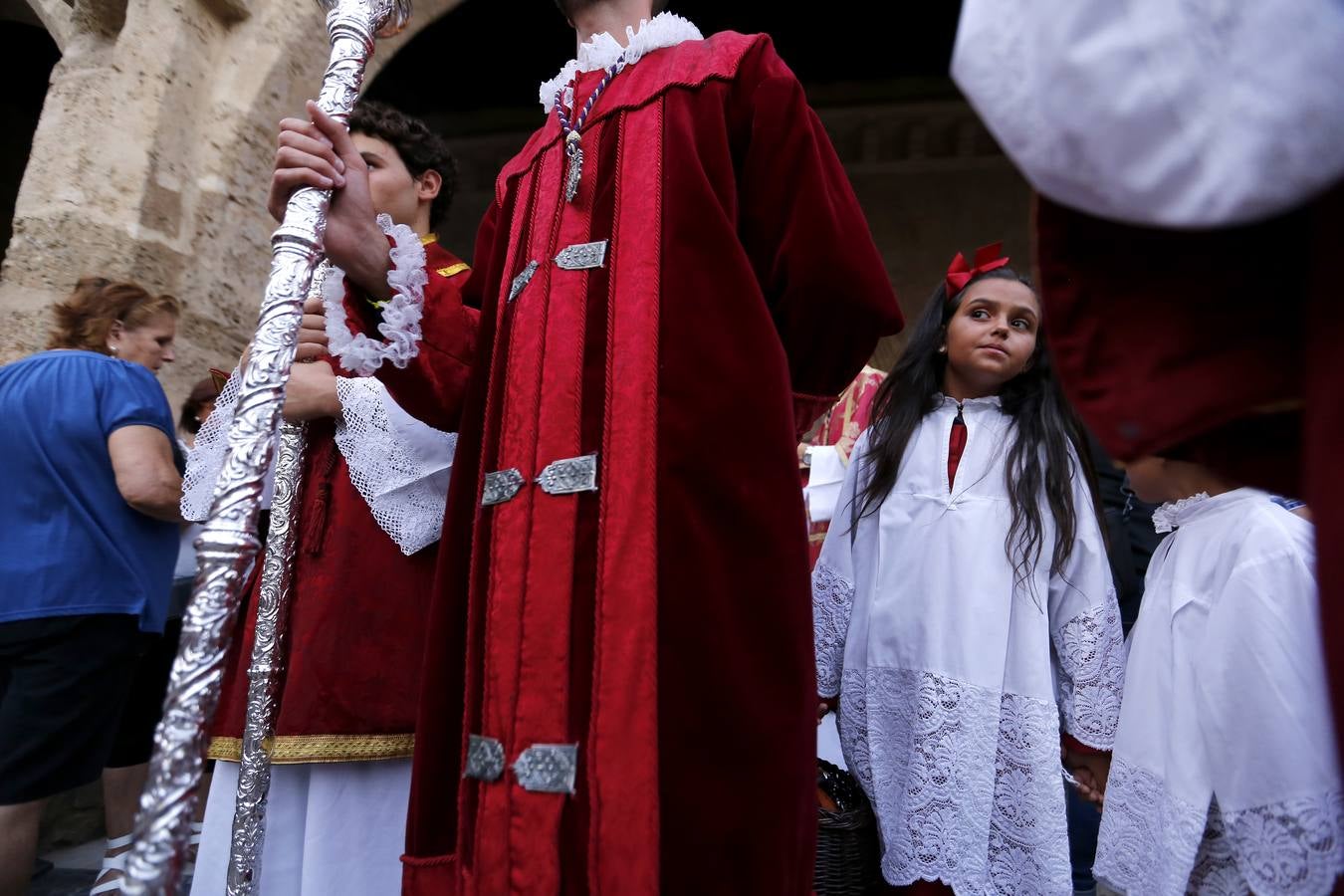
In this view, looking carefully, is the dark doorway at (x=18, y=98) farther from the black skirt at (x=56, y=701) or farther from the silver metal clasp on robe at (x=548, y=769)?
the silver metal clasp on robe at (x=548, y=769)

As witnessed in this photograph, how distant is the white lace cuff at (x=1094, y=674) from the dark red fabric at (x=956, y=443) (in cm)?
47

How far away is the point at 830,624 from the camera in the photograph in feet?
7.22

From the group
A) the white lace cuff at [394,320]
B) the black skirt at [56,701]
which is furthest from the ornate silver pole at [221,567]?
the black skirt at [56,701]

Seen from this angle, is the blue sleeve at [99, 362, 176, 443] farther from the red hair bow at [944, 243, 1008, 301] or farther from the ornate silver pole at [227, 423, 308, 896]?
the red hair bow at [944, 243, 1008, 301]

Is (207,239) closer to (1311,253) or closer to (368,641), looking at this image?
(368,641)

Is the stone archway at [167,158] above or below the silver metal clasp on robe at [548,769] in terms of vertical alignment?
above

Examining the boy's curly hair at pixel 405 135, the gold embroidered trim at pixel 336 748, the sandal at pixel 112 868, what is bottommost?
the sandal at pixel 112 868

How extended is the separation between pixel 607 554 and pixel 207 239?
2.98 m

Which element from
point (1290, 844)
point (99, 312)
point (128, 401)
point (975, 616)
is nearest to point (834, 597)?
point (975, 616)

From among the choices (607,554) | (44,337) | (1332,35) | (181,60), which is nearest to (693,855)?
(607,554)

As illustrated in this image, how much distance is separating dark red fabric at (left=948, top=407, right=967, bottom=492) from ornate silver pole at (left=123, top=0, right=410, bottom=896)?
162cm

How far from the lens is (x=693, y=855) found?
100cm

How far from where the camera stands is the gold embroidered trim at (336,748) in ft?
4.91

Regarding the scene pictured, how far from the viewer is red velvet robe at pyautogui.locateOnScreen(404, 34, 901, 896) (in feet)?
3.35
